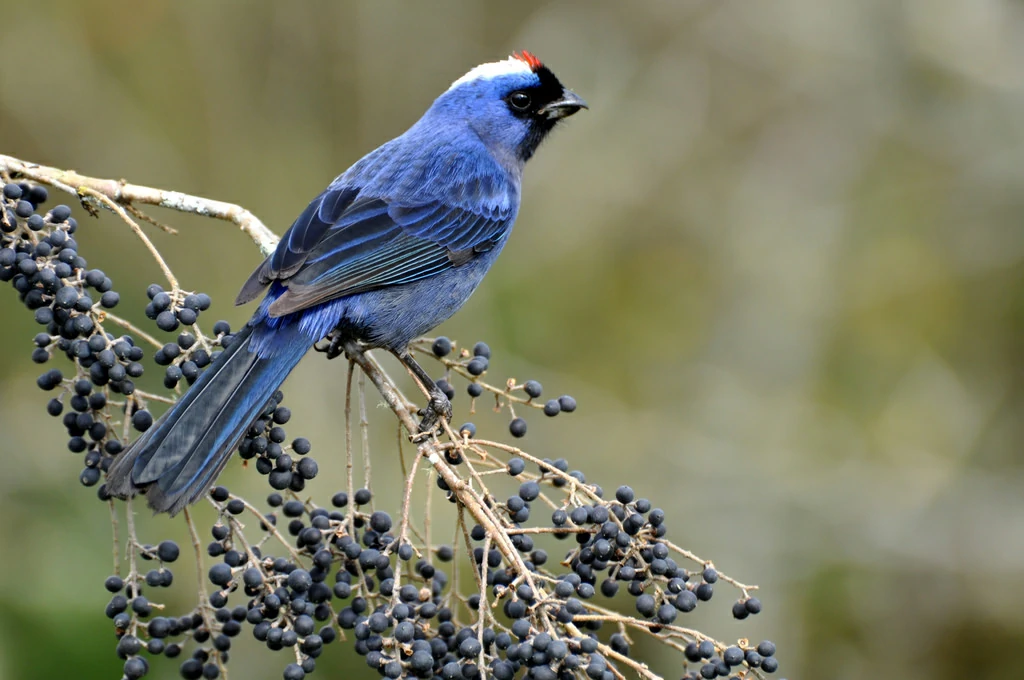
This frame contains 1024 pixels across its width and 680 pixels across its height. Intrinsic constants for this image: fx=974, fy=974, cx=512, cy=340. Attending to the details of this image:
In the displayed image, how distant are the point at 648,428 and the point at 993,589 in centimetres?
210

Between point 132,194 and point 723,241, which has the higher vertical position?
point 723,241

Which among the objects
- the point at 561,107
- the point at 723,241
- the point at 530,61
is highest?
the point at 723,241

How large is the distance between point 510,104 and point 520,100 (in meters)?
0.05

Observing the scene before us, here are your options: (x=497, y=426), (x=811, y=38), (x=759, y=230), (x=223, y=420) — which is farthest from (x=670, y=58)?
(x=223, y=420)

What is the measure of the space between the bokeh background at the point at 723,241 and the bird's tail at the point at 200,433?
8.14 feet

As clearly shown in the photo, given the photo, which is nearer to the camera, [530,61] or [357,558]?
[357,558]

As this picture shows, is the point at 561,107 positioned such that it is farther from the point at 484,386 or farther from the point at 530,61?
the point at 484,386

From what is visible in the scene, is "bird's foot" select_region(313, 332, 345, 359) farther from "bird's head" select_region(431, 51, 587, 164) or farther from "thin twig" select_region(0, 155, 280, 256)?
"bird's head" select_region(431, 51, 587, 164)

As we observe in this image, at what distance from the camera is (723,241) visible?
21.7 ft

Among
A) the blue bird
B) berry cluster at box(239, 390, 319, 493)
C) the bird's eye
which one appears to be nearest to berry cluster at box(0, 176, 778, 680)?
berry cluster at box(239, 390, 319, 493)

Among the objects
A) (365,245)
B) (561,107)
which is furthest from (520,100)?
(365,245)

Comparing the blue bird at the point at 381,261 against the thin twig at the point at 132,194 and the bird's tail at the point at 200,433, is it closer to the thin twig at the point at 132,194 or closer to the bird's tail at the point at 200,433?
the bird's tail at the point at 200,433

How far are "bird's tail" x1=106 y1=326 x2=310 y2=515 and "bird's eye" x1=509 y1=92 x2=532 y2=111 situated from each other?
207 cm

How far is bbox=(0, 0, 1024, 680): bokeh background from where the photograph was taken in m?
5.51
